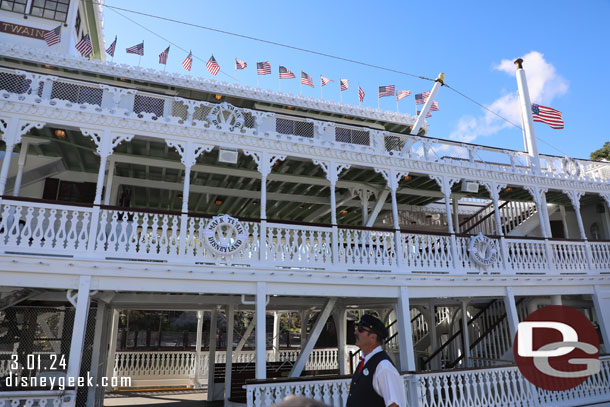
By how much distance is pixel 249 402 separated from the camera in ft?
25.3

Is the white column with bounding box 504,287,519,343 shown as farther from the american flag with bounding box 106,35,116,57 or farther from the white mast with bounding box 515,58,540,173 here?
the american flag with bounding box 106,35,116,57

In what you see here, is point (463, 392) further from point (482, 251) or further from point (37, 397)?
point (37, 397)

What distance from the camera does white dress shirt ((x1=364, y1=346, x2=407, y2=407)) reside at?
2.97 m

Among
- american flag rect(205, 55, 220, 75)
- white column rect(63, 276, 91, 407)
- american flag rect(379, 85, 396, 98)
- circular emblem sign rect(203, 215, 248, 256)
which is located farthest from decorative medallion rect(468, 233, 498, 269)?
american flag rect(205, 55, 220, 75)

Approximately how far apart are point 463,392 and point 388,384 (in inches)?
321

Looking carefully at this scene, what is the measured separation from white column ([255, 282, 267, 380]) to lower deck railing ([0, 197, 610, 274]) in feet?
2.01

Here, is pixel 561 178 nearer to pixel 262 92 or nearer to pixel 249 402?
pixel 262 92

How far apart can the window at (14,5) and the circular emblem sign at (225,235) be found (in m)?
11.3

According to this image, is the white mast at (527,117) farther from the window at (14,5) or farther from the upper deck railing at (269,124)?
the window at (14,5)

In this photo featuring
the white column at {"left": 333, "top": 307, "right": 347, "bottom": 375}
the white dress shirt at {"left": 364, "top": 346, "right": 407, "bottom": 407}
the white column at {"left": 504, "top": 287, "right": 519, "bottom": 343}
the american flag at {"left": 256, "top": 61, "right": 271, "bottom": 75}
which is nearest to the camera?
the white dress shirt at {"left": 364, "top": 346, "right": 407, "bottom": 407}

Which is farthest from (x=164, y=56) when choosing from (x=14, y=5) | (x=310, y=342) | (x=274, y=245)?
(x=310, y=342)

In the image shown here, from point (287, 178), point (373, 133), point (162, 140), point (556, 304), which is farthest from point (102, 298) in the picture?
point (556, 304)

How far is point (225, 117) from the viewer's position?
993 centimetres

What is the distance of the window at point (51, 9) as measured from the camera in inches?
549
